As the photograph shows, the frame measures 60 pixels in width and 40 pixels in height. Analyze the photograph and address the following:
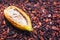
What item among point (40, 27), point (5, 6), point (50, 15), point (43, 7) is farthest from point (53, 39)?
point (5, 6)

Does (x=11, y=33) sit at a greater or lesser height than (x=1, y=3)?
lesser

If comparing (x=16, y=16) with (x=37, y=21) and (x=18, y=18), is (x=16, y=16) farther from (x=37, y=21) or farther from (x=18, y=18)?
(x=37, y=21)

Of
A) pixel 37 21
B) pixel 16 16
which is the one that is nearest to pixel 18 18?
pixel 16 16

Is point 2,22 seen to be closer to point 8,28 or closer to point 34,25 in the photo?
point 8,28
